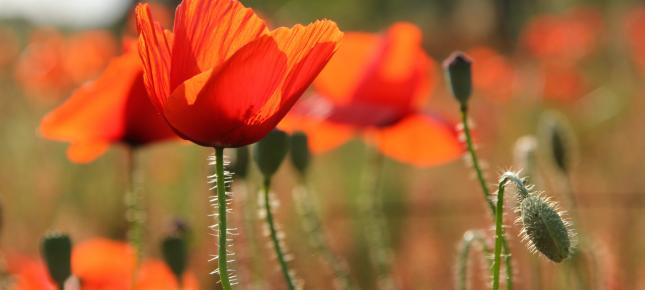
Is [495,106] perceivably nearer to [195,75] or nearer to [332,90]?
[332,90]

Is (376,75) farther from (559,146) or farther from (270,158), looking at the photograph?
(270,158)

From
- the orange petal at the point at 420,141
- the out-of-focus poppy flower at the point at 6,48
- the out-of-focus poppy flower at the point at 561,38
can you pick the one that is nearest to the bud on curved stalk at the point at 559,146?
the orange petal at the point at 420,141

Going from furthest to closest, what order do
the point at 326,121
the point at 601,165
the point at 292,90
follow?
1. the point at 601,165
2. the point at 326,121
3. the point at 292,90

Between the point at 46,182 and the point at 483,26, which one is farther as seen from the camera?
the point at 483,26

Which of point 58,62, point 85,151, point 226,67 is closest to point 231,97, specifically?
point 226,67

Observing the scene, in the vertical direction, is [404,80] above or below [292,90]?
above

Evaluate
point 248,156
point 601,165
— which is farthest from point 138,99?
point 601,165
